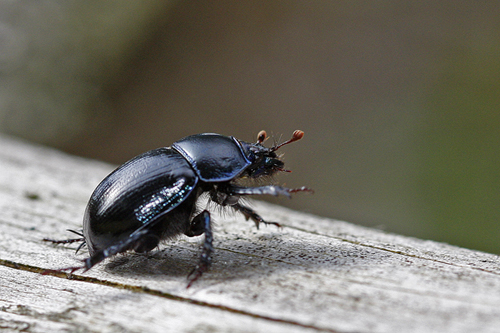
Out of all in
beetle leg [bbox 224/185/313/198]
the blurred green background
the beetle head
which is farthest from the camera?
the blurred green background

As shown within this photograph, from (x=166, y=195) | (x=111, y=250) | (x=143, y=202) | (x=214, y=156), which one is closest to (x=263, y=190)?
(x=214, y=156)

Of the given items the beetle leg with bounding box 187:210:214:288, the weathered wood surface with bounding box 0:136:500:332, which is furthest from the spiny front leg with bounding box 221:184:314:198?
the weathered wood surface with bounding box 0:136:500:332

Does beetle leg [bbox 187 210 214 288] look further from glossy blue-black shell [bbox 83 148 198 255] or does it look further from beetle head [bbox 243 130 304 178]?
beetle head [bbox 243 130 304 178]

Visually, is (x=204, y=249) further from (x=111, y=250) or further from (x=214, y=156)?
(x=214, y=156)

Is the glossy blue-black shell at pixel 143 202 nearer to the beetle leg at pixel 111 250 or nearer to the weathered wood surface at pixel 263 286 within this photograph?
the beetle leg at pixel 111 250

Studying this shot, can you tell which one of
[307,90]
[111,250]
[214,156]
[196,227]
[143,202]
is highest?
[307,90]

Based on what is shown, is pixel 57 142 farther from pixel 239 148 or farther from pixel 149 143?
pixel 239 148

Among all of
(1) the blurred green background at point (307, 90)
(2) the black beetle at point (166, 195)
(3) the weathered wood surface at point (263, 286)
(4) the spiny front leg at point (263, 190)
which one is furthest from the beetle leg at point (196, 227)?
(1) the blurred green background at point (307, 90)
